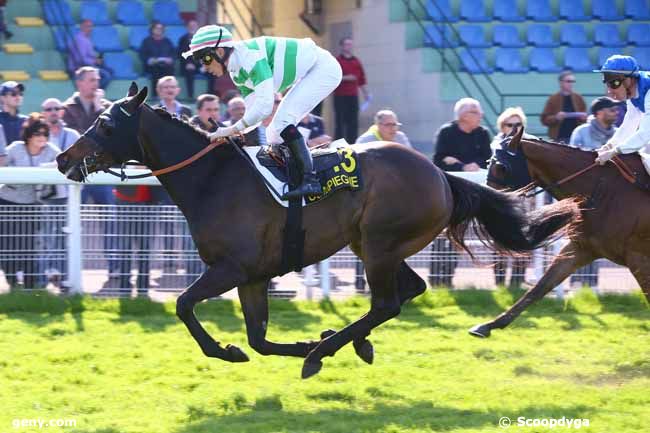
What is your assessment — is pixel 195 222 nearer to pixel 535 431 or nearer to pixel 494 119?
pixel 535 431

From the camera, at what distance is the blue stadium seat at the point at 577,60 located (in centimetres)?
1496

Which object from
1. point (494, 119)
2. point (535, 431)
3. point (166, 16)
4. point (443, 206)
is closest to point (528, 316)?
point (443, 206)

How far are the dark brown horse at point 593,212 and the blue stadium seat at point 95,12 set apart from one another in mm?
8026

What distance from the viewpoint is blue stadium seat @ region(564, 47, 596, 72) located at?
14964mm

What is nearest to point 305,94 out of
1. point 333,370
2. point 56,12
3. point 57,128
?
point 333,370

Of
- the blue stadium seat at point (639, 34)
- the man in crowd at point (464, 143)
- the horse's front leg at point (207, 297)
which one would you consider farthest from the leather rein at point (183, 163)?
the blue stadium seat at point (639, 34)

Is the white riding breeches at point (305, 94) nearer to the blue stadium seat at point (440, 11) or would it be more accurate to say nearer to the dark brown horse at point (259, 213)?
the dark brown horse at point (259, 213)

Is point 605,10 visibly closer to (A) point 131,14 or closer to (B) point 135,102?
(A) point 131,14

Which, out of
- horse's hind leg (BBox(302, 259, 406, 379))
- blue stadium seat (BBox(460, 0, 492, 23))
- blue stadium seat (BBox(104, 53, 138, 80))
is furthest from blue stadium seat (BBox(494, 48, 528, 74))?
horse's hind leg (BBox(302, 259, 406, 379))

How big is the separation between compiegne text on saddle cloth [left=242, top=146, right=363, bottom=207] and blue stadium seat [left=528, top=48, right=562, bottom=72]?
9.11m

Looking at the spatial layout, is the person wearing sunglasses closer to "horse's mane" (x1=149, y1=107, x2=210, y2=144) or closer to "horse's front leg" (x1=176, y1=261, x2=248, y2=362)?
"horse's mane" (x1=149, y1=107, x2=210, y2=144)

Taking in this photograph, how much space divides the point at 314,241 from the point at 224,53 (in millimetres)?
1135

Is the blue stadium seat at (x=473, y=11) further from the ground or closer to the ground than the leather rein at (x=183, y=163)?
further from the ground

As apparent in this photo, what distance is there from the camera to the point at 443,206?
20.8 ft
